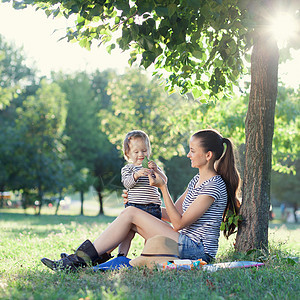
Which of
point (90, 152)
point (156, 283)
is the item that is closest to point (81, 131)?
point (90, 152)

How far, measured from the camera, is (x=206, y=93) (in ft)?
23.3

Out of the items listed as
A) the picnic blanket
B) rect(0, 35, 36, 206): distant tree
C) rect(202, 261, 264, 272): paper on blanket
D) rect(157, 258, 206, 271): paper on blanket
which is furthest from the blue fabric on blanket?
rect(0, 35, 36, 206): distant tree

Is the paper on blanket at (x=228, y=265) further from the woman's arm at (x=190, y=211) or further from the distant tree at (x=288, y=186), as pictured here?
the distant tree at (x=288, y=186)

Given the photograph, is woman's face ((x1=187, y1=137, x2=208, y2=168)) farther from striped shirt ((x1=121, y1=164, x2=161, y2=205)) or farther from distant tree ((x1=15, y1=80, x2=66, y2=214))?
distant tree ((x1=15, y1=80, x2=66, y2=214))

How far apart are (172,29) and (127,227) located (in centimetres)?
239

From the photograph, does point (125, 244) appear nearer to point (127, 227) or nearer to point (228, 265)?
point (127, 227)

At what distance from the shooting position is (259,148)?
5641 mm

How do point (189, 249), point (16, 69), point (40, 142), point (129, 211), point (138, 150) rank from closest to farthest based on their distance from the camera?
point (189, 249), point (129, 211), point (138, 150), point (40, 142), point (16, 69)

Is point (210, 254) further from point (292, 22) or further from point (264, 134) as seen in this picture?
point (292, 22)

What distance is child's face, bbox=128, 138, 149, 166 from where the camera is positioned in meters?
5.54

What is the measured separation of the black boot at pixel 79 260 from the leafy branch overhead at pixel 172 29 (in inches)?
91.8

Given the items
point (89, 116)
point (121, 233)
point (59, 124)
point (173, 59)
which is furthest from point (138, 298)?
point (89, 116)

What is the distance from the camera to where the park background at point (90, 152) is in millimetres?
4297

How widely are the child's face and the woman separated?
665mm
